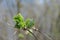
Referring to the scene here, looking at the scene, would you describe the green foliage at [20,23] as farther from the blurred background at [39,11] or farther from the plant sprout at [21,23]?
the blurred background at [39,11]

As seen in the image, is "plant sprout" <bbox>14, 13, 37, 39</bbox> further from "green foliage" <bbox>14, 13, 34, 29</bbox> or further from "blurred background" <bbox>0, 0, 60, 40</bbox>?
"blurred background" <bbox>0, 0, 60, 40</bbox>

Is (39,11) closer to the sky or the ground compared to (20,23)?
closer to the sky

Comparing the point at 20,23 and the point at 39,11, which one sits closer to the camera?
the point at 20,23

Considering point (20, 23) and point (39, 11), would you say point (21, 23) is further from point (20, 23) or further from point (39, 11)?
point (39, 11)

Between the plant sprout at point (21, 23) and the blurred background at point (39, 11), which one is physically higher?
the blurred background at point (39, 11)

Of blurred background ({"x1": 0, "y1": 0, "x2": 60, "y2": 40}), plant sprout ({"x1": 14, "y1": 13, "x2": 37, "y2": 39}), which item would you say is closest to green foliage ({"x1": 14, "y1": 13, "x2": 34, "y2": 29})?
plant sprout ({"x1": 14, "y1": 13, "x2": 37, "y2": 39})

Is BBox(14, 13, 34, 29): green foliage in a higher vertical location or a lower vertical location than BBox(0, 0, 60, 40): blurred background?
lower

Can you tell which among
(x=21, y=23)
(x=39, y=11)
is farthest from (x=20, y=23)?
(x=39, y=11)

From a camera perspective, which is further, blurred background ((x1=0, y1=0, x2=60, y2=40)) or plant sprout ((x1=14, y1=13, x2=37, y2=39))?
blurred background ((x1=0, y1=0, x2=60, y2=40))

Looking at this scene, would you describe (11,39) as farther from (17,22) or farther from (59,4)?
(59,4)

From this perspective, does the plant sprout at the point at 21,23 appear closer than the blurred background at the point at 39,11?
Yes

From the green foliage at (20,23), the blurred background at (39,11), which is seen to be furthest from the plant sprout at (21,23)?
the blurred background at (39,11)
